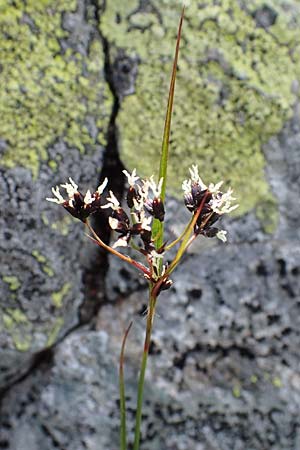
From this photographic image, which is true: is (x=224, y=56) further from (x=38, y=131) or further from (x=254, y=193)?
(x=38, y=131)

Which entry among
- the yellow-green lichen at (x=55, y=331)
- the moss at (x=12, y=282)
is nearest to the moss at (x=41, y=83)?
the moss at (x=12, y=282)

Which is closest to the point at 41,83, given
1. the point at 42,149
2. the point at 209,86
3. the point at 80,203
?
the point at 42,149

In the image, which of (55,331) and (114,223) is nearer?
(114,223)

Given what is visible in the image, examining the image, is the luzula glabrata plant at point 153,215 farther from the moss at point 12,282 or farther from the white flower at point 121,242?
the moss at point 12,282

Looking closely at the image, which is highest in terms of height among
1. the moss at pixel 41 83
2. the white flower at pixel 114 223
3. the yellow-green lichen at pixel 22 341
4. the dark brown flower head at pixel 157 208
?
the moss at pixel 41 83

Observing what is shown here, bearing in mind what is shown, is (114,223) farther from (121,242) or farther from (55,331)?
(55,331)

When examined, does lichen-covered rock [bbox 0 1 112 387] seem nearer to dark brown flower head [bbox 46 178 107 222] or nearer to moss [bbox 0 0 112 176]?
moss [bbox 0 0 112 176]

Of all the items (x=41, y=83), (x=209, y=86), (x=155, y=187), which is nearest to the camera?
(x=155, y=187)
